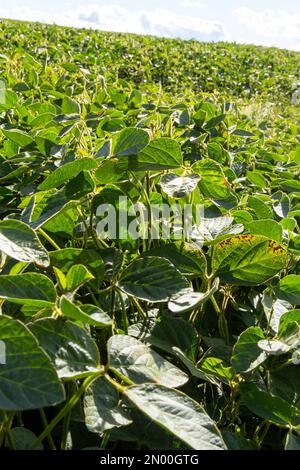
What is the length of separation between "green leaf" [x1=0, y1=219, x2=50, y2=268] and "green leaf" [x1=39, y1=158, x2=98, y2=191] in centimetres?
15

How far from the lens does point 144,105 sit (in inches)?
73.0

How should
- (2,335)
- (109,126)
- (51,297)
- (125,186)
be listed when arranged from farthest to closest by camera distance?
1. (109,126)
2. (125,186)
3. (51,297)
4. (2,335)

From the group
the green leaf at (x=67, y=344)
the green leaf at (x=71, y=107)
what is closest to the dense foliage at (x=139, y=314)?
the green leaf at (x=67, y=344)

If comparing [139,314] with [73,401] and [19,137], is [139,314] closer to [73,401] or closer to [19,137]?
[73,401]

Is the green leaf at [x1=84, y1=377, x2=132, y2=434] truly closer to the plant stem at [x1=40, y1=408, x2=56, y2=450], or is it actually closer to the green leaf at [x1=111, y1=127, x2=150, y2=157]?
the plant stem at [x1=40, y1=408, x2=56, y2=450]

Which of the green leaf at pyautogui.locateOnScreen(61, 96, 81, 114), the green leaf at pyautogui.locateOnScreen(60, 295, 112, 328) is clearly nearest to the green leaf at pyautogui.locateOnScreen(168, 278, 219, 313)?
the green leaf at pyautogui.locateOnScreen(60, 295, 112, 328)

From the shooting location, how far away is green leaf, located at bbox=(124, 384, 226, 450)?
1.63 ft

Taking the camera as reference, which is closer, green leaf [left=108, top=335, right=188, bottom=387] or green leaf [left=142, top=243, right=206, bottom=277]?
green leaf [left=108, top=335, right=188, bottom=387]

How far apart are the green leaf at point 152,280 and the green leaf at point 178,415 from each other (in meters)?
0.16

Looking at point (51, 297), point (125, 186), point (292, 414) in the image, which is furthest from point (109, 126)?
point (292, 414)

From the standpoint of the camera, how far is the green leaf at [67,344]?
21.7 inches

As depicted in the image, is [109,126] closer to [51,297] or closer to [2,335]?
[51,297]

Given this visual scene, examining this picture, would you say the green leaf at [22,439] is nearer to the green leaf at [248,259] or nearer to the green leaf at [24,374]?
the green leaf at [24,374]
